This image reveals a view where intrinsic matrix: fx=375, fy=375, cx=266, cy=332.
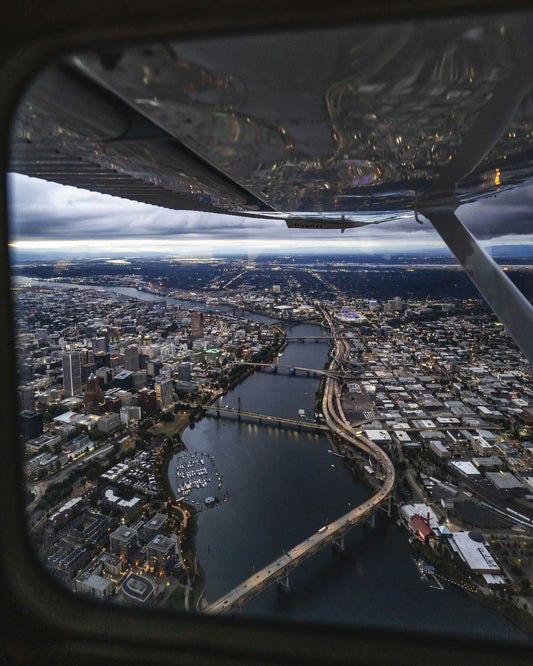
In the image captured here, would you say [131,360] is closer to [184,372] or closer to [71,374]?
[184,372]

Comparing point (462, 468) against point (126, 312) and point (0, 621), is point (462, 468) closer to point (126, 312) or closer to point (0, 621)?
point (0, 621)

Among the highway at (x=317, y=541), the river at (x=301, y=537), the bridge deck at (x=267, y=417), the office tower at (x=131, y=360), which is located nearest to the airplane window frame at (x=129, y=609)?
the river at (x=301, y=537)

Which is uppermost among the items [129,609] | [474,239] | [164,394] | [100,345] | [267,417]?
[474,239]

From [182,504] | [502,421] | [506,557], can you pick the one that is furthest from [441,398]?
[182,504]

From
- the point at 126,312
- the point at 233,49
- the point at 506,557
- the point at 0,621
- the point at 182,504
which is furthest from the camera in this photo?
the point at 126,312

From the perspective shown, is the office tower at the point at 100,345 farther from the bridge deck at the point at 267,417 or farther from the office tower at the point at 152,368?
the bridge deck at the point at 267,417

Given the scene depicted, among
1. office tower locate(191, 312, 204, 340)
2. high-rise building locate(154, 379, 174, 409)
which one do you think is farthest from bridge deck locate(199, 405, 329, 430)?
office tower locate(191, 312, 204, 340)

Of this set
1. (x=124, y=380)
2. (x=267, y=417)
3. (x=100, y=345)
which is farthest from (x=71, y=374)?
(x=267, y=417)
